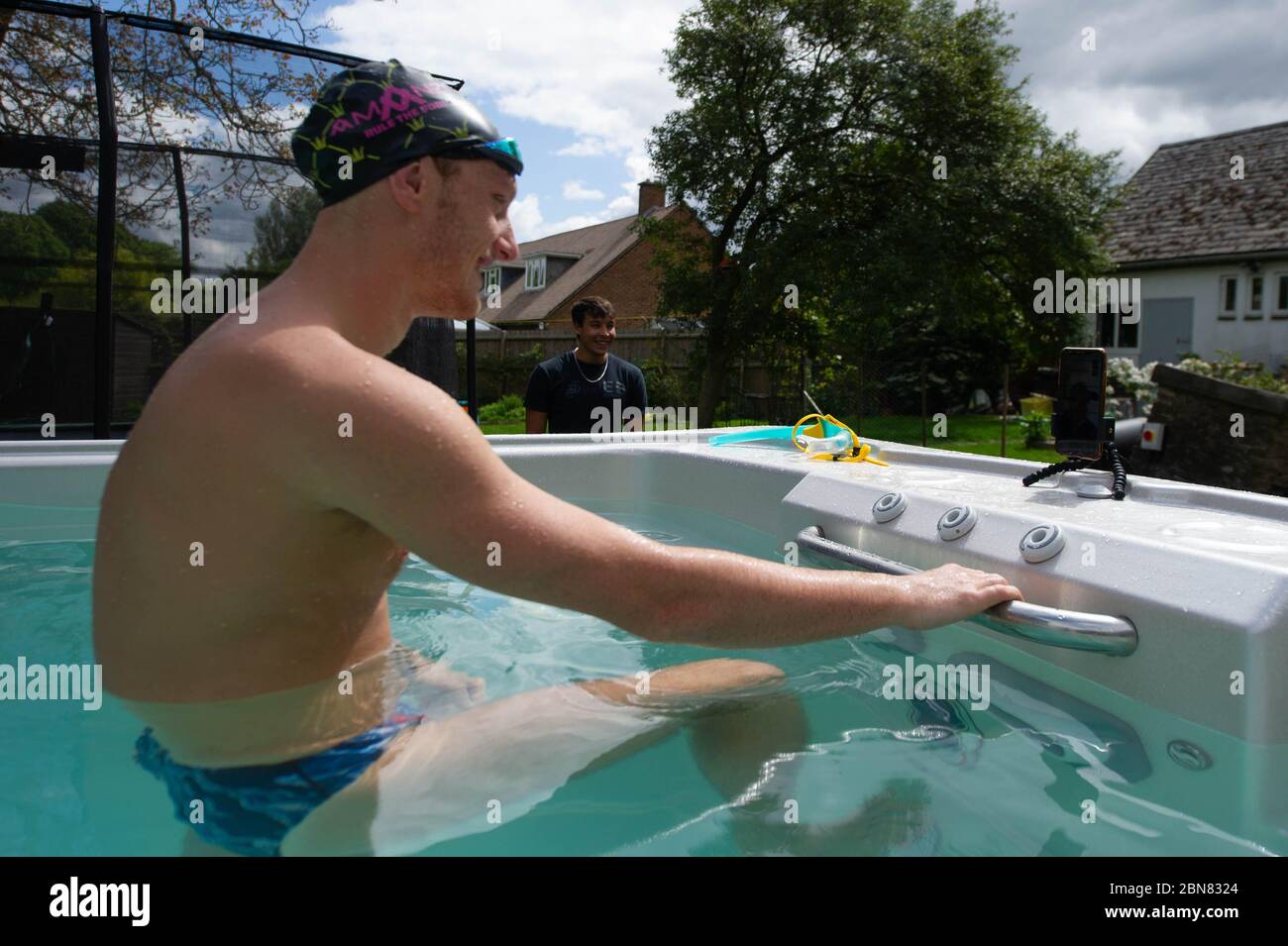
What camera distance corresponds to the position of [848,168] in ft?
47.1

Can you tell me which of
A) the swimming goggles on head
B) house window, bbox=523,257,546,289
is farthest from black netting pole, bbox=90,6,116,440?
house window, bbox=523,257,546,289

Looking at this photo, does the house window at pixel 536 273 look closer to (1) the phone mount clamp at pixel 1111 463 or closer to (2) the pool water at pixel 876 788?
(1) the phone mount clamp at pixel 1111 463

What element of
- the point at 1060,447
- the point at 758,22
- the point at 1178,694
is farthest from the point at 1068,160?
the point at 1178,694

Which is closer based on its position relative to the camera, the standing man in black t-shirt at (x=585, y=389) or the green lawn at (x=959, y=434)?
the standing man in black t-shirt at (x=585, y=389)

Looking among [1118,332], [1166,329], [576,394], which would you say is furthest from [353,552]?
[1118,332]

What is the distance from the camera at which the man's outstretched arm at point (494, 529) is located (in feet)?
3.82

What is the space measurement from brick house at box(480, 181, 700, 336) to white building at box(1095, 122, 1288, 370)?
13.6 m

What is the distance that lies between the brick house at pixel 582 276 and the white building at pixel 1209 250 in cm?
1355

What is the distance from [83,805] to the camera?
1.67 meters

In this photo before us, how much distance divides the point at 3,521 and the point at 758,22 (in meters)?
13.5

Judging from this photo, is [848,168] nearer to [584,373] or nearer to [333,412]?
[584,373]

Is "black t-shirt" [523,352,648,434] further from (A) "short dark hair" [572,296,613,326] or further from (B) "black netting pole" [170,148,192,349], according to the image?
(B) "black netting pole" [170,148,192,349]

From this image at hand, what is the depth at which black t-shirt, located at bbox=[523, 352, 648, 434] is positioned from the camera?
5352mm

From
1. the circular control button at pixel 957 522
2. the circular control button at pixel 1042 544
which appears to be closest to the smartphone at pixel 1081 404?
the circular control button at pixel 957 522
